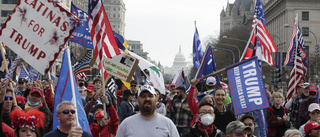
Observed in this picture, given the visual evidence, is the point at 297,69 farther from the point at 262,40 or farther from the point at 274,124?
the point at 274,124

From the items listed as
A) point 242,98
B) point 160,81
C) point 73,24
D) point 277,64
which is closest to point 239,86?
point 242,98

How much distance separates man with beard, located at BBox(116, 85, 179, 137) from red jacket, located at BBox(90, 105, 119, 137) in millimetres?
2111

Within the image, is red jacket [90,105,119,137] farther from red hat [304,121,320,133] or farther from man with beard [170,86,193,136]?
man with beard [170,86,193,136]

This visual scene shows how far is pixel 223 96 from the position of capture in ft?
27.5

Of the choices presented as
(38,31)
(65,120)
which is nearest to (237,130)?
(65,120)

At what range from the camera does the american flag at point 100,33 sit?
810 centimetres

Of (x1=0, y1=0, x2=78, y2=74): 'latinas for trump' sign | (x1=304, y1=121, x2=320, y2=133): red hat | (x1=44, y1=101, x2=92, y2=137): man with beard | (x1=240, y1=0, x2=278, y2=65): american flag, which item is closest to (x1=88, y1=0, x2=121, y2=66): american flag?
(x1=0, y1=0, x2=78, y2=74): 'latinas for trump' sign

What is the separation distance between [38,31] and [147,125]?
2.26 m

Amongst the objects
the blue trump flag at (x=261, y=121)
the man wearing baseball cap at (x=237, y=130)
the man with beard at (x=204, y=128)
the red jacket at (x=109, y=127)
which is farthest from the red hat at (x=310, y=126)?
the red jacket at (x=109, y=127)

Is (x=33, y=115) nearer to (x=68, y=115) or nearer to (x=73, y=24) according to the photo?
(x=68, y=115)

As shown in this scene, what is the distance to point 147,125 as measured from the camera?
575cm

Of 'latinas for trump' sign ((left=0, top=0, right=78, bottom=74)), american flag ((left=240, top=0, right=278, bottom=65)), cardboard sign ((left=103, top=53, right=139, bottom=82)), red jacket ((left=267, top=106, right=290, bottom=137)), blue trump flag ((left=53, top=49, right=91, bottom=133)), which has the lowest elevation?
red jacket ((left=267, top=106, right=290, bottom=137))

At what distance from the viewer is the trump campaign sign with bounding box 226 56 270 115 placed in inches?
326

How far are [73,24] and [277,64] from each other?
100.0ft
